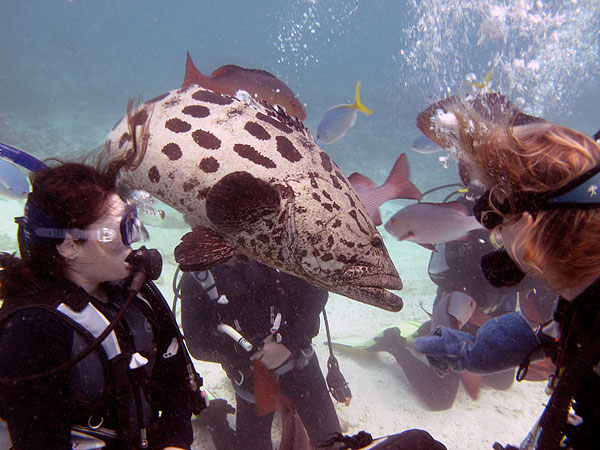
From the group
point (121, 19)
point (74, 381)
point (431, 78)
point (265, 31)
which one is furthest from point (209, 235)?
point (121, 19)

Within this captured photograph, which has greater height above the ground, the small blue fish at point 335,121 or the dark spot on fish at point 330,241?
the small blue fish at point 335,121

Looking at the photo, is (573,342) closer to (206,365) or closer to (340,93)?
(206,365)

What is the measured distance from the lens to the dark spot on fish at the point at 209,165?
5.94 ft

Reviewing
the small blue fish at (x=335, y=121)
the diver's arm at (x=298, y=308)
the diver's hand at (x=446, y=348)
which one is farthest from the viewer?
the small blue fish at (x=335, y=121)

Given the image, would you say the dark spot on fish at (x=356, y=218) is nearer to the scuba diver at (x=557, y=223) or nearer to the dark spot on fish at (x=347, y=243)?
the dark spot on fish at (x=347, y=243)

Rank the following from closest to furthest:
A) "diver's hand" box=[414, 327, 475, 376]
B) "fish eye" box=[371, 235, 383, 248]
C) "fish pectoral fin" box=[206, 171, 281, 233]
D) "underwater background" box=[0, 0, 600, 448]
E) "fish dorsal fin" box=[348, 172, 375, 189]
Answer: "fish pectoral fin" box=[206, 171, 281, 233] → "fish eye" box=[371, 235, 383, 248] → "diver's hand" box=[414, 327, 475, 376] → "fish dorsal fin" box=[348, 172, 375, 189] → "underwater background" box=[0, 0, 600, 448]

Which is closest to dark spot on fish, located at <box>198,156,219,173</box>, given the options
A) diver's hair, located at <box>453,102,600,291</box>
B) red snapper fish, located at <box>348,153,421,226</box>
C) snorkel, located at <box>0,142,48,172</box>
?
snorkel, located at <box>0,142,48,172</box>

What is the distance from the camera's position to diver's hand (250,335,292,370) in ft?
10.5

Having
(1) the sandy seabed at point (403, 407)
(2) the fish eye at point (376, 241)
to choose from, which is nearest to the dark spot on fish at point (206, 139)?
(2) the fish eye at point (376, 241)

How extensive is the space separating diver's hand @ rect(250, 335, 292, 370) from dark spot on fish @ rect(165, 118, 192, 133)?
2.26 m

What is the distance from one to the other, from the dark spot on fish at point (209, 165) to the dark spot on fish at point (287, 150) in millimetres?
375

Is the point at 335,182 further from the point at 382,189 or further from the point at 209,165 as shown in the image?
the point at 382,189

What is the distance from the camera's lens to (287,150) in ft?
6.23

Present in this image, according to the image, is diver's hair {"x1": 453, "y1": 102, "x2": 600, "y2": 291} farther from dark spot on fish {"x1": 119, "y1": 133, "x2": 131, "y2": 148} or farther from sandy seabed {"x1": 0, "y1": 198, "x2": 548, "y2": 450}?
sandy seabed {"x1": 0, "y1": 198, "x2": 548, "y2": 450}
